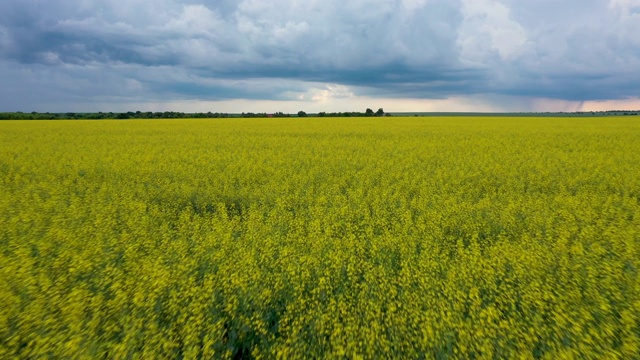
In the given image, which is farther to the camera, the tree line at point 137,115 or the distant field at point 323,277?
the tree line at point 137,115

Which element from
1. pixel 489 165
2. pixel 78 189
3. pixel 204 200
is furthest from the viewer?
pixel 489 165

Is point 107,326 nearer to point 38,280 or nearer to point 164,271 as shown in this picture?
point 164,271

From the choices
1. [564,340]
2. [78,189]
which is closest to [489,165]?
[564,340]

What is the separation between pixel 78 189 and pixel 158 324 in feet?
20.1

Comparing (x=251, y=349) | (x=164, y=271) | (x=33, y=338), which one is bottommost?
(x=251, y=349)

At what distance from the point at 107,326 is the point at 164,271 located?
667mm

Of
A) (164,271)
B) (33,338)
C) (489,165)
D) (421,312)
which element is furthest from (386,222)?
(489,165)

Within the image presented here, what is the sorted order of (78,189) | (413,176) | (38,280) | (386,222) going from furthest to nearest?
(413,176)
(78,189)
(386,222)
(38,280)

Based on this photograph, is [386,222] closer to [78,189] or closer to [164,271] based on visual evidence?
[164,271]

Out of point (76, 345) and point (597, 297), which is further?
point (597, 297)

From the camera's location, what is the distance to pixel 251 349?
2799mm

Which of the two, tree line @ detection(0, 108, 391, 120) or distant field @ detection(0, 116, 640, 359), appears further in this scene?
tree line @ detection(0, 108, 391, 120)

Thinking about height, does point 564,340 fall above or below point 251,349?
above

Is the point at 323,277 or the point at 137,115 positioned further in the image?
the point at 137,115
